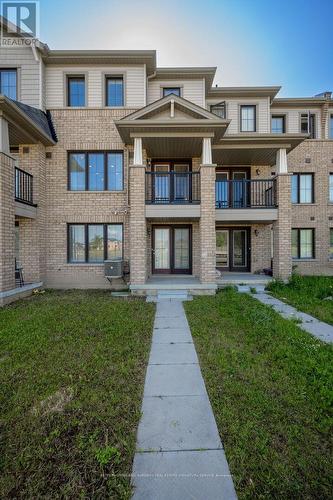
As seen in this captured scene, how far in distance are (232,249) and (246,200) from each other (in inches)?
97.2

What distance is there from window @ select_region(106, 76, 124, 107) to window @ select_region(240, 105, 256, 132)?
585 cm

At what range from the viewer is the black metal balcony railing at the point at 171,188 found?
974 cm

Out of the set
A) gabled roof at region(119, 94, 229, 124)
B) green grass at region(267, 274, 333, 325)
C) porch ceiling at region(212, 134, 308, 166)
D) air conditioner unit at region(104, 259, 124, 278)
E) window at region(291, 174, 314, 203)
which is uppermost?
gabled roof at region(119, 94, 229, 124)

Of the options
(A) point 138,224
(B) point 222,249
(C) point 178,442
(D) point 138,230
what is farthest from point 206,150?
(C) point 178,442

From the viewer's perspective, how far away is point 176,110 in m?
9.01

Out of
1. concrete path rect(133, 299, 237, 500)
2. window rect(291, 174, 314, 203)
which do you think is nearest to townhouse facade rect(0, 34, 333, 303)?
window rect(291, 174, 314, 203)

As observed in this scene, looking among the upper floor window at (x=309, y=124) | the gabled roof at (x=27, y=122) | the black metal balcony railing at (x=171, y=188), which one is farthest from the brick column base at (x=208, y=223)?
the upper floor window at (x=309, y=124)

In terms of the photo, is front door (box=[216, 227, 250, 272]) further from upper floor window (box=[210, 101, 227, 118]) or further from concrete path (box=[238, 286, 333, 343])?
upper floor window (box=[210, 101, 227, 118])

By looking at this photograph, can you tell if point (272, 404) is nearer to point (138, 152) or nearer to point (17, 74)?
point (138, 152)

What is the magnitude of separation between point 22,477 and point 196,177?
10.5m

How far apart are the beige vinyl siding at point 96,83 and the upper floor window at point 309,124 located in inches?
344

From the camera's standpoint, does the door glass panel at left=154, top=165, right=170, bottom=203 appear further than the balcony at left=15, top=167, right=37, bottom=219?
Yes

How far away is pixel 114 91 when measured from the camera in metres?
10.6

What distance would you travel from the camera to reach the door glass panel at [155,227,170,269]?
37.1 ft
